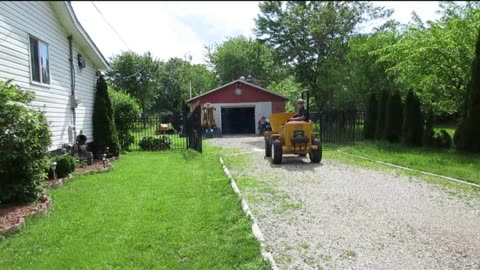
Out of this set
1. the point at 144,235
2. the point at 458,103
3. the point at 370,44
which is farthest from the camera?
the point at 370,44

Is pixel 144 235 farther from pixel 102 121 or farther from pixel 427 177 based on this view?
pixel 102 121

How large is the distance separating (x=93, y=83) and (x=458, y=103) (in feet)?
44.0

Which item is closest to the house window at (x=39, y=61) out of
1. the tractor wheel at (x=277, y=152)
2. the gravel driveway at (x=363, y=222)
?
the gravel driveway at (x=363, y=222)

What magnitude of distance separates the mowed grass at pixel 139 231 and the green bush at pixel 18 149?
56 cm

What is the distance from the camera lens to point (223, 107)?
2844 cm

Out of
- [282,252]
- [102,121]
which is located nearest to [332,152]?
[102,121]

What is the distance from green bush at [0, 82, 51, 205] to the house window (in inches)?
131

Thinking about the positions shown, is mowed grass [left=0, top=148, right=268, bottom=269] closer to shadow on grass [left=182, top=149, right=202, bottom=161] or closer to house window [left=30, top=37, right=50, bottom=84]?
house window [left=30, top=37, right=50, bottom=84]

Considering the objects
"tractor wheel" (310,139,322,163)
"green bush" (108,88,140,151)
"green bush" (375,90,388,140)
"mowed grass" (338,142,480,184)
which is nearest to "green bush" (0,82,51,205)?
"tractor wheel" (310,139,322,163)

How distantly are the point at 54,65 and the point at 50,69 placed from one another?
28cm

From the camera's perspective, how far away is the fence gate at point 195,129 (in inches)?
583

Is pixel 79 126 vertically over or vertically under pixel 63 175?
over

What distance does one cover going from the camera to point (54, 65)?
34.0 feet

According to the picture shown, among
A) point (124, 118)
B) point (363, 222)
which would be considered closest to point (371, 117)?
point (124, 118)
